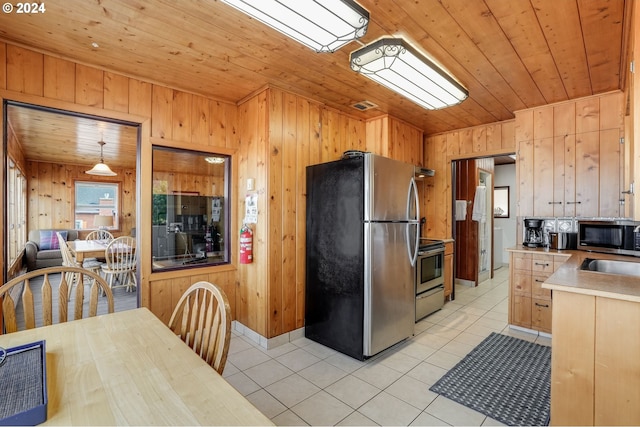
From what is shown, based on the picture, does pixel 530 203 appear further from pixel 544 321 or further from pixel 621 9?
pixel 621 9

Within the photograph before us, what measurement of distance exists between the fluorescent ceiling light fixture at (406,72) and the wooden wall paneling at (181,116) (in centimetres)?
169

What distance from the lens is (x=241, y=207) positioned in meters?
3.22

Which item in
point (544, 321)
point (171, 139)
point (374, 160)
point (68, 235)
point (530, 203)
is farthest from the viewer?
point (68, 235)

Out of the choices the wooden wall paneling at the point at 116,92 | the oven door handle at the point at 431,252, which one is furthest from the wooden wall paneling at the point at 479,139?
the wooden wall paneling at the point at 116,92

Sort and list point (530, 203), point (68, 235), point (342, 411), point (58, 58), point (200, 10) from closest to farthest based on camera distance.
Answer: point (200, 10), point (342, 411), point (58, 58), point (530, 203), point (68, 235)

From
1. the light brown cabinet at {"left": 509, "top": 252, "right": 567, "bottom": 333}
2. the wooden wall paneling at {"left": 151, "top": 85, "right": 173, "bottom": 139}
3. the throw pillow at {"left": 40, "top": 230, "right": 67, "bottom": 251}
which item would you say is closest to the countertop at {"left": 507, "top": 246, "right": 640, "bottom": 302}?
the light brown cabinet at {"left": 509, "top": 252, "right": 567, "bottom": 333}

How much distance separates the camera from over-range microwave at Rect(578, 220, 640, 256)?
8.28 feet

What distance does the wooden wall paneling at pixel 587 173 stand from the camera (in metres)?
3.07

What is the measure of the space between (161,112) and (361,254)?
2.26m

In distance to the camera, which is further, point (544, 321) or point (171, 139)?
point (544, 321)

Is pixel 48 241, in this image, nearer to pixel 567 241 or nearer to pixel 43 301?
pixel 43 301

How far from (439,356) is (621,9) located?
9.09ft

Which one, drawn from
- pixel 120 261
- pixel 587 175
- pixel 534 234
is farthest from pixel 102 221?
pixel 587 175

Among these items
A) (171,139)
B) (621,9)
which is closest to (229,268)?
(171,139)
